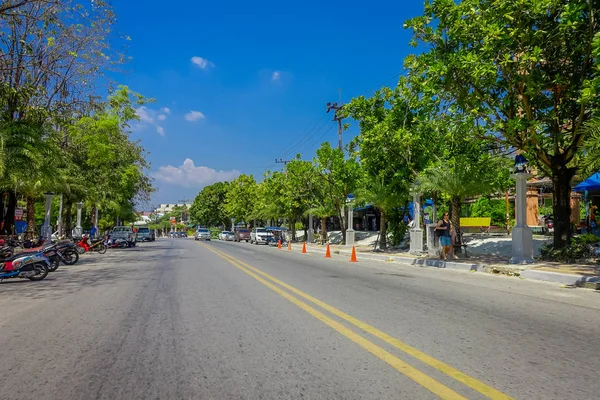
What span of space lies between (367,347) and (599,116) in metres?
9.55

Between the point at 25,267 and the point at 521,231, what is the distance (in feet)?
50.7

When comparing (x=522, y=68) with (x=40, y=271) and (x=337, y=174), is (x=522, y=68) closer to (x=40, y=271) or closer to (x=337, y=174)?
(x=40, y=271)

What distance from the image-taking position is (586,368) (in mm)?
4633

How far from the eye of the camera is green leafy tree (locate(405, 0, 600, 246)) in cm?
1351

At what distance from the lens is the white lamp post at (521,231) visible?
54.0 ft

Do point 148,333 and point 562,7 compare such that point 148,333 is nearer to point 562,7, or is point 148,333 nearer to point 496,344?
point 496,344

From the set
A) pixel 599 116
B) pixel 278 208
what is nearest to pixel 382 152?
pixel 599 116

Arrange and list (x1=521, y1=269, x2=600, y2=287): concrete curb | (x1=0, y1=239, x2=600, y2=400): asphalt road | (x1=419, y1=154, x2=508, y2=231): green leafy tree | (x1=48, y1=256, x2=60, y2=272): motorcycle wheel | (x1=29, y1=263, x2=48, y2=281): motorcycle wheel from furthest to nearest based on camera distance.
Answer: (x1=419, y1=154, x2=508, y2=231): green leafy tree < (x1=48, y1=256, x2=60, y2=272): motorcycle wheel < (x1=29, y1=263, x2=48, y2=281): motorcycle wheel < (x1=521, y1=269, x2=600, y2=287): concrete curb < (x1=0, y1=239, x2=600, y2=400): asphalt road

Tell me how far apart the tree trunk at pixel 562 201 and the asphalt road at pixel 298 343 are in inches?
265

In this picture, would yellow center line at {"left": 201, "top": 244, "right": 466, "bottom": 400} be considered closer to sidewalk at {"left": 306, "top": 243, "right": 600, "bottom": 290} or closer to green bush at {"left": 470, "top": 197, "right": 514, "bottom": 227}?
sidewalk at {"left": 306, "top": 243, "right": 600, "bottom": 290}

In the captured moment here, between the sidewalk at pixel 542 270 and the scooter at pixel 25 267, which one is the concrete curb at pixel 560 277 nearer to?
the sidewalk at pixel 542 270

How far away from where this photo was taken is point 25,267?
12133 mm

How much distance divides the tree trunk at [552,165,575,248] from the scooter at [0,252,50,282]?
16368mm

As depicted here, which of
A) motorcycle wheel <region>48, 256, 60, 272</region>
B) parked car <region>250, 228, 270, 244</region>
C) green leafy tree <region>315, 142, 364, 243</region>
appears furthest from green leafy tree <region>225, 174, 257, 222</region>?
motorcycle wheel <region>48, 256, 60, 272</region>
